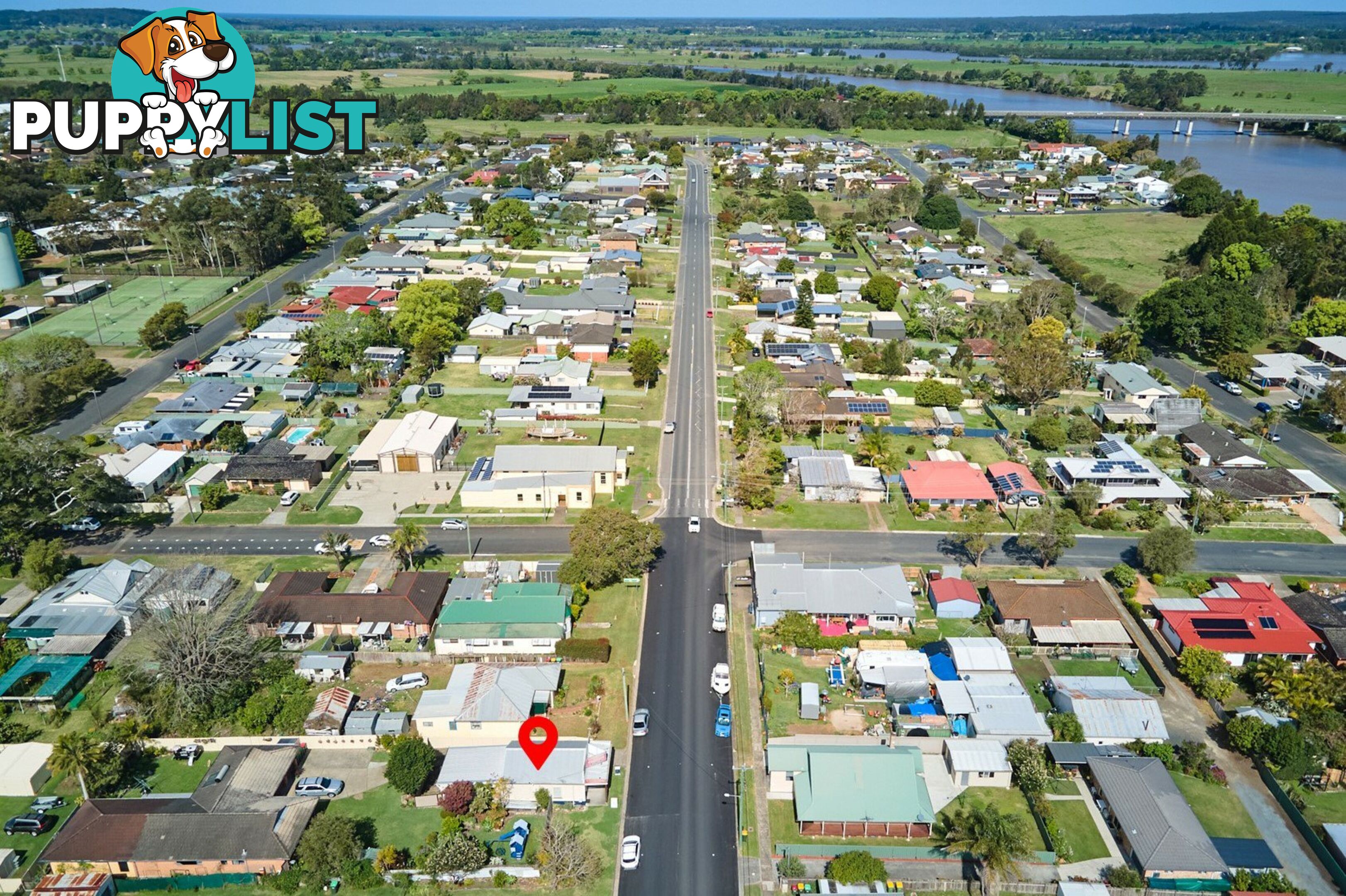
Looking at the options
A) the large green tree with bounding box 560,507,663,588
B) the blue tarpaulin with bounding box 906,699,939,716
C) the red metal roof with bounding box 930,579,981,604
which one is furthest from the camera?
the large green tree with bounding box 560,507,663,588

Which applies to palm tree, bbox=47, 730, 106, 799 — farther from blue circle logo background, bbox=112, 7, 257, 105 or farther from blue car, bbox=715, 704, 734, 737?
blue circle logo background, bbox=112, 7, 257, 105

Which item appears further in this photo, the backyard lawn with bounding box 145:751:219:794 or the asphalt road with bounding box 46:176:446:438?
the asphalt road with bounding box 46:176:446:438

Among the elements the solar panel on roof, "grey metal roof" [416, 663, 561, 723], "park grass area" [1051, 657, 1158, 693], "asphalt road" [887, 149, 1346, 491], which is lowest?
"grey metal roof" [416, 663, 561, 723]

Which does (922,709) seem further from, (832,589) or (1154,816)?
(1154,816)

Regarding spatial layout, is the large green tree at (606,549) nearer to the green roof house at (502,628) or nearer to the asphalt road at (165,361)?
the green roof house at (502,628)

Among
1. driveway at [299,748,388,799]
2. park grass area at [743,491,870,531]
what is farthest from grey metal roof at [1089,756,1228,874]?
driveway at [299,748,388,799]

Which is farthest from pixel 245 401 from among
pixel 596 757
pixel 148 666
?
pixel 596 757

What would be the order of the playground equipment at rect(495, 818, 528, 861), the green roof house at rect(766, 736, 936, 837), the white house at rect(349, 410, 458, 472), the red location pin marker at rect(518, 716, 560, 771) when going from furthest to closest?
the white house at rect(349, 410, 458, 472) → the red location pin marker at rect(518, 716, 560, 771) → the green roof house at rect(766, 736, 936, 837) → the playground equipment at rect(495, 818, 528, 861)
